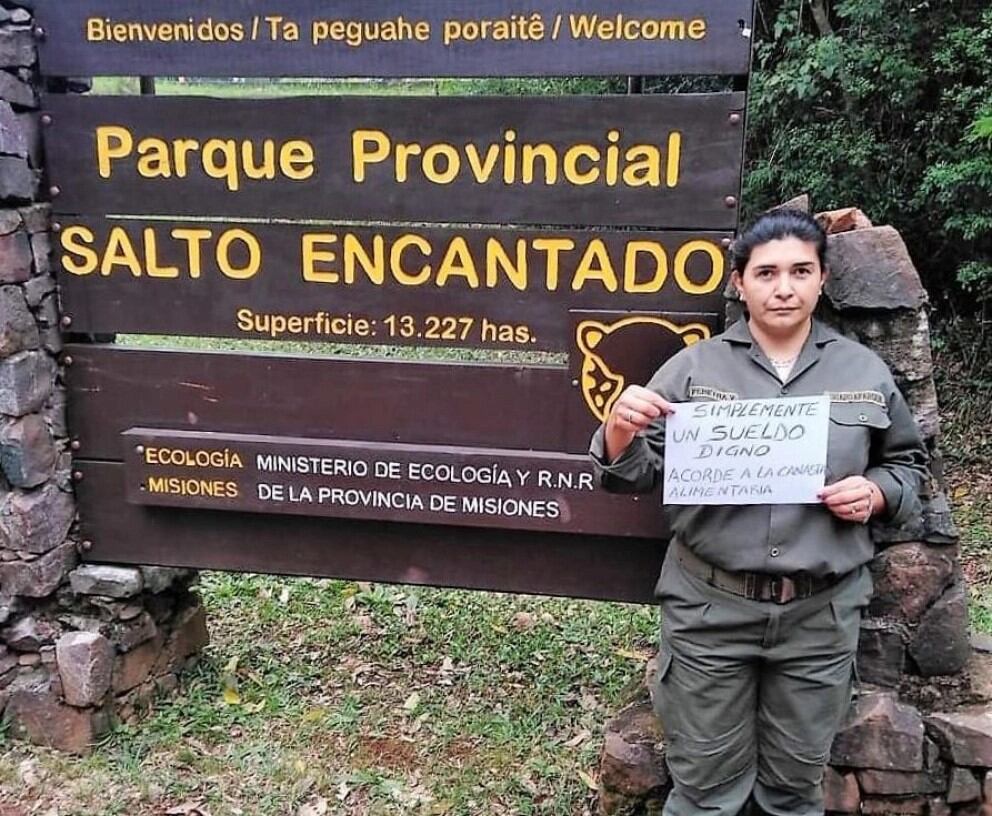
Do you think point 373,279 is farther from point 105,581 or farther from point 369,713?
point 369,713

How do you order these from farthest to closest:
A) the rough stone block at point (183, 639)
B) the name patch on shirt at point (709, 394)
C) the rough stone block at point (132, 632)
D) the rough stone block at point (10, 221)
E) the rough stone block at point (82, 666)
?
the rough stone block at point (183, 639) → the rough stone block at point (132, 632) → the rough stone block at point (82, 666) → the rough stone block at point (10, 221) → the name patch on shirt at point (709, 394)

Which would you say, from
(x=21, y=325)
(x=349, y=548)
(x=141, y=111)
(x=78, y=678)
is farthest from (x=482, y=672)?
(x=141, y=111)

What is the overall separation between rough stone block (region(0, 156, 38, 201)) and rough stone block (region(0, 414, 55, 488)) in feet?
2.38

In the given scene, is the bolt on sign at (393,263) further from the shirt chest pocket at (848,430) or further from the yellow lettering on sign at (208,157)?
the shirt chest pocket at (848,430)

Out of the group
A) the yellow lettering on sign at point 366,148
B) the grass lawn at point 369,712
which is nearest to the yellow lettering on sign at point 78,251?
the grass lawn at point 369,712

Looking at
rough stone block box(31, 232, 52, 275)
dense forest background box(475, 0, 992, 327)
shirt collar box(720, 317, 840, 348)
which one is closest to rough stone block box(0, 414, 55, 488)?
rough stone block box(31, 232, 52, 275)

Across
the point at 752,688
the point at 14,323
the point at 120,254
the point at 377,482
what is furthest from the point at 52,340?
the point at 752,688

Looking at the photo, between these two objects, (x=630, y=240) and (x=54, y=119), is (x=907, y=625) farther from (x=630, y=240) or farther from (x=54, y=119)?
(x=54, y=119)

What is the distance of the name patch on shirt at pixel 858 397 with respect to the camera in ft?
7.82

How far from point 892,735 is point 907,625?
312 millimetres

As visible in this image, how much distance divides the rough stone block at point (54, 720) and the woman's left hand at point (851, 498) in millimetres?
2689

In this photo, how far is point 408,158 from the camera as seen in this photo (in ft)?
10.1

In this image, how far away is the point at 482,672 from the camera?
13.7ft

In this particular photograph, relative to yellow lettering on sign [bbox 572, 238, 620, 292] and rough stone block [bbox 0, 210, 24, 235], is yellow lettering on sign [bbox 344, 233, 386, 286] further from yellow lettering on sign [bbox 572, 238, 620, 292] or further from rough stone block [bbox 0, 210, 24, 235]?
rough stone block [bbox 0, 210, 24, 235]
